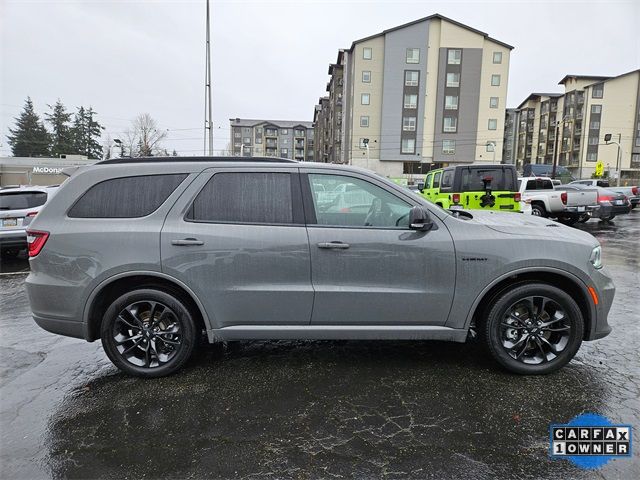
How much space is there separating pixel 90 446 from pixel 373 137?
5302 centimetres

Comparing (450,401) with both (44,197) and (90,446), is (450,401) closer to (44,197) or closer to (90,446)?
(90,446)

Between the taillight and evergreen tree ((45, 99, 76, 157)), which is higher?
evergreen tree ((45, 99, 76, 157))

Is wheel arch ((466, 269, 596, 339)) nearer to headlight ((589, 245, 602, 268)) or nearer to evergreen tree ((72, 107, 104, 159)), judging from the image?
headlight ((589, 245, 602, 268))

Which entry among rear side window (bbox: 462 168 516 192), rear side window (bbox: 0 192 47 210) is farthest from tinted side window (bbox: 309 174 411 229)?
rear side window (bbox: 462 168 516 192)

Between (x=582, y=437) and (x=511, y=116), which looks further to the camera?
(x=511, y=116)

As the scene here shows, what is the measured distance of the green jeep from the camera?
11.4 meters

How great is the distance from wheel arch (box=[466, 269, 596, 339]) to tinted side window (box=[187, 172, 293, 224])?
182 centimetres

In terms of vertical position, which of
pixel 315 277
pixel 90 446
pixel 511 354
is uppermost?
pixel 315 277

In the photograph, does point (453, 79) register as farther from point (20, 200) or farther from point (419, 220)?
point (419, 220)

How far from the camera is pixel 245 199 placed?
3629mm

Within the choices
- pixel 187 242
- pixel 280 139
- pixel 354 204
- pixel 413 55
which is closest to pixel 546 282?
pixel 354 204

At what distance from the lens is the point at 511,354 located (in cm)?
363

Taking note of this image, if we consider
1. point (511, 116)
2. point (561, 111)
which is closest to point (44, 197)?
point (561, 111)

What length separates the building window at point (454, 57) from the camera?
50500mm
